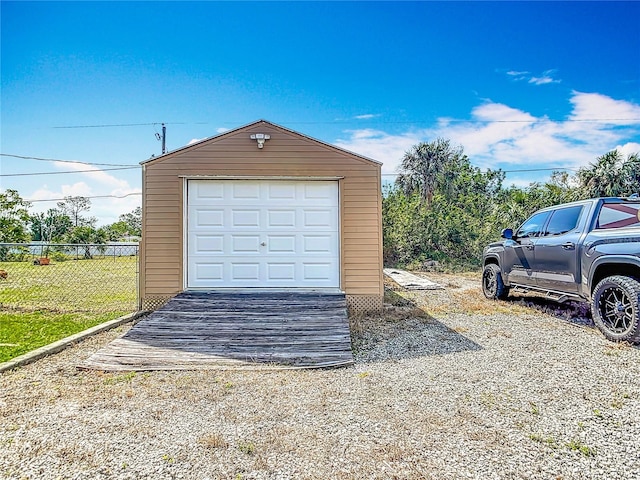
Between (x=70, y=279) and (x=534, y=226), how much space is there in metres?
11.3

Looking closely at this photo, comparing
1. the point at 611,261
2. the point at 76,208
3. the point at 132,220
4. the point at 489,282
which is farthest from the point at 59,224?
the point at 611,261

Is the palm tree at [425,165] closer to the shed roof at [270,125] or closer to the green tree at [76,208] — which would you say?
the shed roof at [270,125]

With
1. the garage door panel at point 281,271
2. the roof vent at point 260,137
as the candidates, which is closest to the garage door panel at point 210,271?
the garage door panel at point 281,271

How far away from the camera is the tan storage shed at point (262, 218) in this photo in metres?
6.32

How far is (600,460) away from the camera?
202 centimetres

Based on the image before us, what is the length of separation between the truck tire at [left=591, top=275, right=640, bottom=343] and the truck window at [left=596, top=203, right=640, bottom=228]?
822mm

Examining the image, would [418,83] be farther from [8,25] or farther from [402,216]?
[8,25]

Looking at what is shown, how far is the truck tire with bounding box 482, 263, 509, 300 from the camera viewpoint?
721cm

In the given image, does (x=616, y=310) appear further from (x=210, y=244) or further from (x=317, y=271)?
(x=210, y=244)

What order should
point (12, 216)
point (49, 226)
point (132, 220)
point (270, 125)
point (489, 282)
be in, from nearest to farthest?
point (270, 125) → point (489, 282) → point (12, 216) → point (49, 226) → point (132, 220)

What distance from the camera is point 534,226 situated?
6207mm

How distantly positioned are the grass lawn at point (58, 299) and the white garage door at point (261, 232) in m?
1.83

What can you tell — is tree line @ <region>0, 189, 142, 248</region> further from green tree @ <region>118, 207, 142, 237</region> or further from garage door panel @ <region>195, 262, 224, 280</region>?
garage door panel @ <region>195, 262, 224, 280</region>

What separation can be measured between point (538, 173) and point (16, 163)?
30.0 meters
